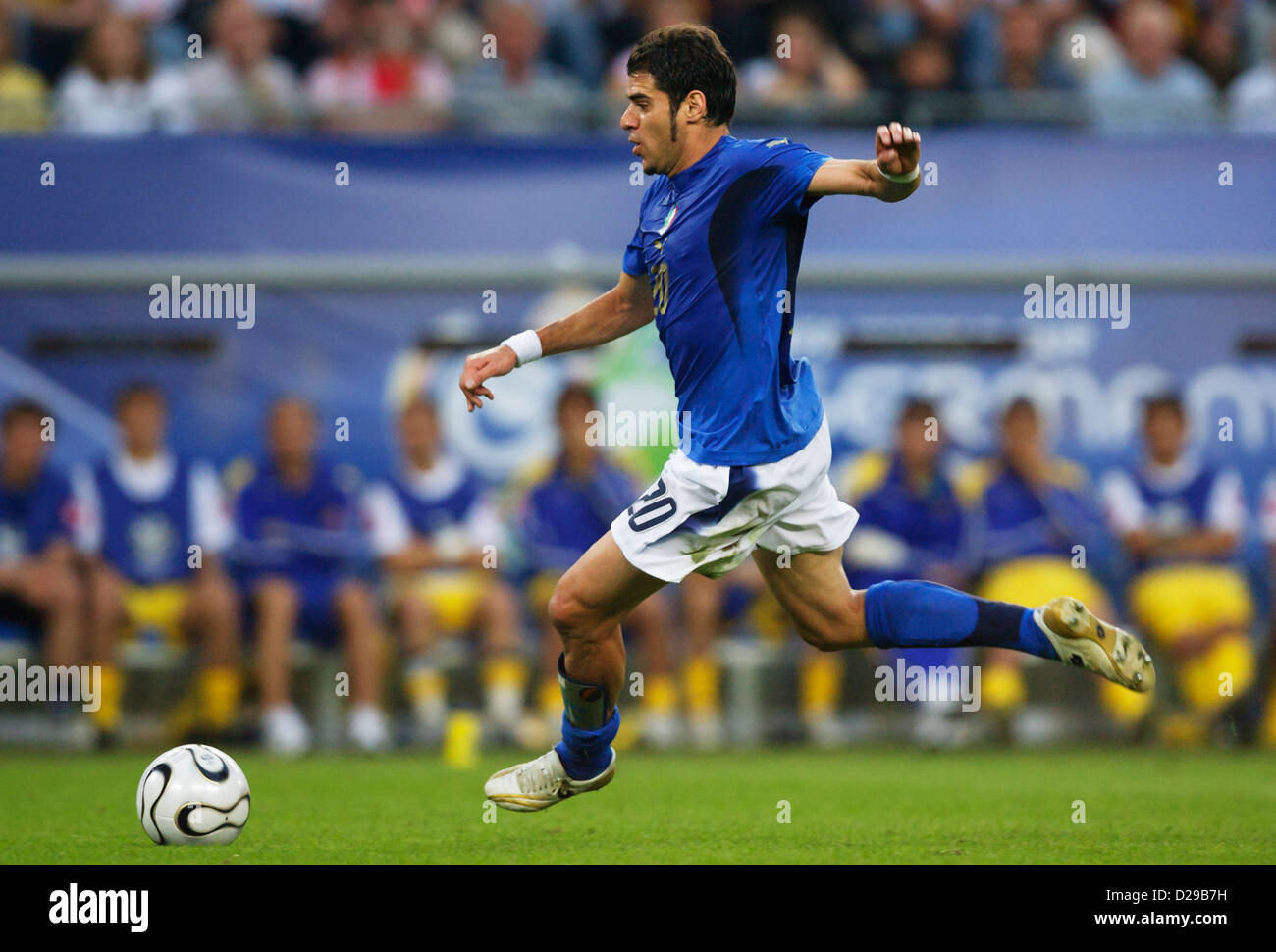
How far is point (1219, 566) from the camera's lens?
32.8 ft

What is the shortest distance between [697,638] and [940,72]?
3751 millimetres

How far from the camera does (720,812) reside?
677cm

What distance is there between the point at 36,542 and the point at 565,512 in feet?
9.48

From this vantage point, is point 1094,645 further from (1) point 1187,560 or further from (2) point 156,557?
(2) point 156,557

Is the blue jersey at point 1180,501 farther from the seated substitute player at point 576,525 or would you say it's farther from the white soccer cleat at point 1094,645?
the white soccer cleat at point 1094,645

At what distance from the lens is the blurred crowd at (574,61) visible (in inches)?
410

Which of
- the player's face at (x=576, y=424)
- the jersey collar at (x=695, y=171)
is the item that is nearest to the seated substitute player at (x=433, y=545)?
the player's face at (x=576, y=424)

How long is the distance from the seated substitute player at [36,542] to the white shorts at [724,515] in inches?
200

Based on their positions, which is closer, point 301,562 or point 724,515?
point 724,515

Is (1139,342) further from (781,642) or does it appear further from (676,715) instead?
(676,715)

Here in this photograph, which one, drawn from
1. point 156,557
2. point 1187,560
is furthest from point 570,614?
point 1187,560

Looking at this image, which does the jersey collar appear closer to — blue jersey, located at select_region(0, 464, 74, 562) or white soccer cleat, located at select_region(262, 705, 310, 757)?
white soccer cleat, located at select_region(262, 705, 310, 757)

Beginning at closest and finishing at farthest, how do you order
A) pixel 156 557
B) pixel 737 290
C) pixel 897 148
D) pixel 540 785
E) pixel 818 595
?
pixel 897 148 → pixel 737 290 → pixel 818 595 → pixel 540 785 → pixel 156 557

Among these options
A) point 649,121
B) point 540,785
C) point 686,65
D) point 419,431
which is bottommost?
point 540,785
